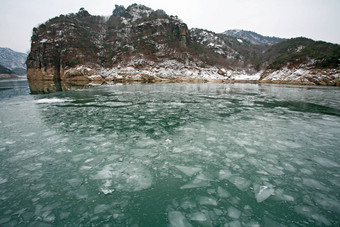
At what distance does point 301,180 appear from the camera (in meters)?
2.57

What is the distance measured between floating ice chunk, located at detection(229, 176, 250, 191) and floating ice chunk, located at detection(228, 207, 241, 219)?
1.52 feet

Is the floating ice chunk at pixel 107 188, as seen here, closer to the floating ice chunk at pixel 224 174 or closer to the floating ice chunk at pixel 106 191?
the floating ice chunk at pixel 106 191

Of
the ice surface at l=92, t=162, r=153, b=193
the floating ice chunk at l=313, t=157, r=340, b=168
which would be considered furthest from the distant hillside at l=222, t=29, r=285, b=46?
the ice surface at l=92, t=162, r=153, b=193

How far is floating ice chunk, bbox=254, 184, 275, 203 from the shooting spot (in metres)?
2.20

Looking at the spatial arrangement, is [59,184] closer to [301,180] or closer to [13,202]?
[13,202]

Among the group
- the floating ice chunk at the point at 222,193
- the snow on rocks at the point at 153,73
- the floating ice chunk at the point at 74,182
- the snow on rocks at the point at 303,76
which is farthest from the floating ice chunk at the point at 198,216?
the snow on rocks at the point at 153,73

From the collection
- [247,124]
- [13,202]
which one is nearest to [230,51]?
[247,124]

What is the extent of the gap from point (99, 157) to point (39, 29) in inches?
2455

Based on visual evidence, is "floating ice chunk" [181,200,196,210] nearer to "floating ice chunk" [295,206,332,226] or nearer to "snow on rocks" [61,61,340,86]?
"floating ice chunk" [295,206,332,226]

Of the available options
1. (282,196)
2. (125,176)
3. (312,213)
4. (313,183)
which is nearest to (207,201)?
(282,196)

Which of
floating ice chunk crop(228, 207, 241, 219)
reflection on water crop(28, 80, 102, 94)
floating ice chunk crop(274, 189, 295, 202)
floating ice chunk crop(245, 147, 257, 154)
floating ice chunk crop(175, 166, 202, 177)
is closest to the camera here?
floating ice chunk crop(228, 207, 241, 219)

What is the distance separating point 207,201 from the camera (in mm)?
2154

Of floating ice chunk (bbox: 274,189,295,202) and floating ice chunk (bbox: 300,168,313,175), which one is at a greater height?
floating ice chunk (bbox: 300,168,313,175)

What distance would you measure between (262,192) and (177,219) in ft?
4.43
